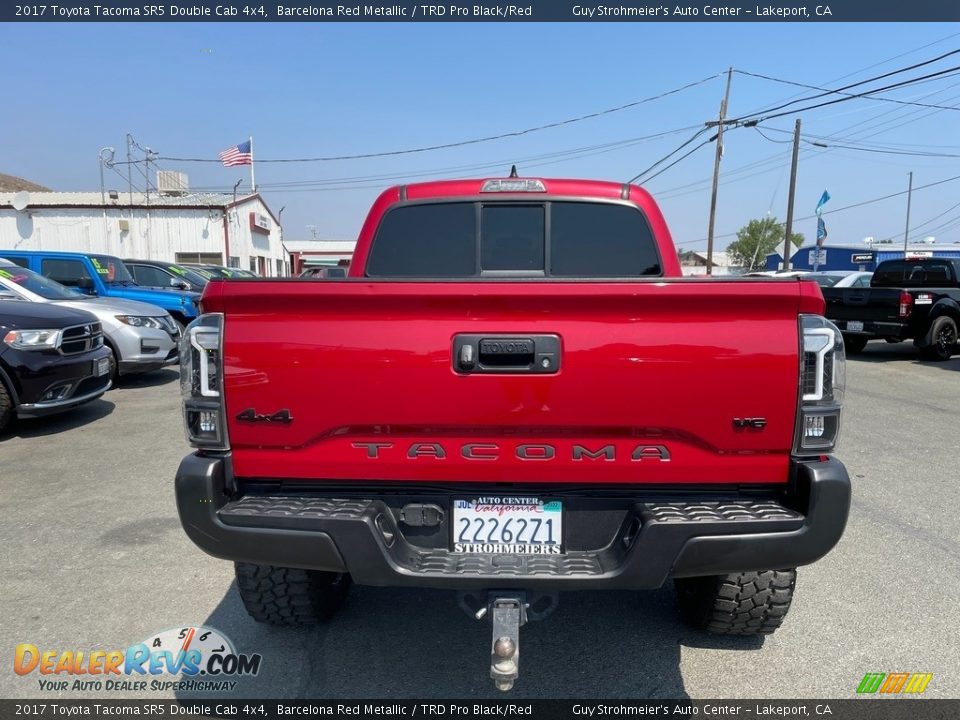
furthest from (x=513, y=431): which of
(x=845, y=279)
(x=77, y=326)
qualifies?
(x=845, y=279)

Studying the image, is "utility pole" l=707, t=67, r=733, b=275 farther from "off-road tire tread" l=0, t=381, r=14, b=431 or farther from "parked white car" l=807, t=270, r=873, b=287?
"off-road tire tread" l=0, t=381, r=14, b=431

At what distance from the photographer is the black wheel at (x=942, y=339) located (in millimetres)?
11703

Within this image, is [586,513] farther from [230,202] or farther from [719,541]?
[230,202]

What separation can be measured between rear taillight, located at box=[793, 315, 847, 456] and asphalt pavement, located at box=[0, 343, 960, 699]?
1.14 meters

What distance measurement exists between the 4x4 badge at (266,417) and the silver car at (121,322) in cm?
733

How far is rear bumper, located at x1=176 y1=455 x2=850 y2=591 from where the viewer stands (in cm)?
204

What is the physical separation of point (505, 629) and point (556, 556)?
0.31 m

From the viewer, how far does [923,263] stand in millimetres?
13141

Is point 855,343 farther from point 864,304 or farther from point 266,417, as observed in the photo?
point 266,417

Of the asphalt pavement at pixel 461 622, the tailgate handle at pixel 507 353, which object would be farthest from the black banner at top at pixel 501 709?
the tailgate handle at pixel 507 353

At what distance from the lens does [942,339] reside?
11.8 metres

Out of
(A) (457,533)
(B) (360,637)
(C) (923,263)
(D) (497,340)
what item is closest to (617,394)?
(D) (497,340)

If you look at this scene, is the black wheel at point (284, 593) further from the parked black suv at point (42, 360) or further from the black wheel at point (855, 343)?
the black wheel at point (855, 343)

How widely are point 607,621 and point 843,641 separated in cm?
105
